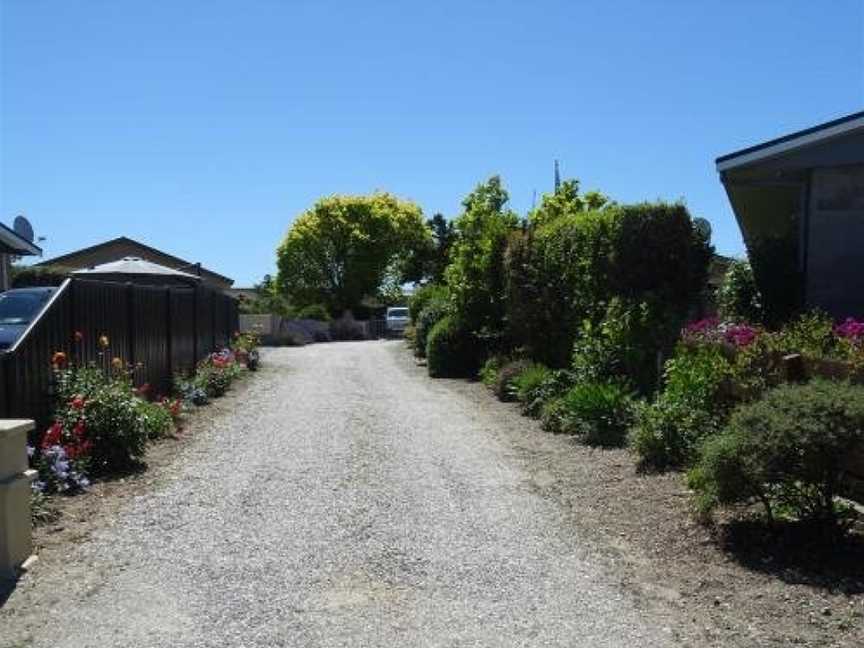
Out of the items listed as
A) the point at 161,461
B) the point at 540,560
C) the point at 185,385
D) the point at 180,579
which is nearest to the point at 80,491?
the point at 161,461

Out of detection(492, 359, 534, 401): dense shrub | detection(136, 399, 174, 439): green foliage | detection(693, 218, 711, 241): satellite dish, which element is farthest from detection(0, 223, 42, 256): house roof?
detection(693, 218, 711, 241): satellite dish

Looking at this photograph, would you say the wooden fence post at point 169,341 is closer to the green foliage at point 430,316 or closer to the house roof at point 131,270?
the house roof at point 131,270

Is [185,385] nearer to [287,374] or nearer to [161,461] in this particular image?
[161,461]

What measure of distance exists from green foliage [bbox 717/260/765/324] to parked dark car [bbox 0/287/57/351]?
8.95 metres

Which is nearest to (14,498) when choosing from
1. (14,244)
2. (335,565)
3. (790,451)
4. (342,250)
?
(335,565)

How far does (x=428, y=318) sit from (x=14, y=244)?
1170 cm

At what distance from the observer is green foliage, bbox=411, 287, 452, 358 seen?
26.8m

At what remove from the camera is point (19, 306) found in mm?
11930

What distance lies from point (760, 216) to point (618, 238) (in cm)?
516

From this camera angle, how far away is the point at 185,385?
15.4 meters

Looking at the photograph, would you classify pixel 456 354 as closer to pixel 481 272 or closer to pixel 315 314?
pixel 481 272


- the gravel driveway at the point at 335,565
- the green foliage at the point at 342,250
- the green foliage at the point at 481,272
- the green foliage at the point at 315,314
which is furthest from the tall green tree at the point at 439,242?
the gravel driveway at the point at 335,565

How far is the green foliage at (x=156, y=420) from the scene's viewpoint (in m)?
10.5

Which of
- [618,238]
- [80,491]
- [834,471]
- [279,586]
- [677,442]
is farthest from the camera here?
[618,238]
